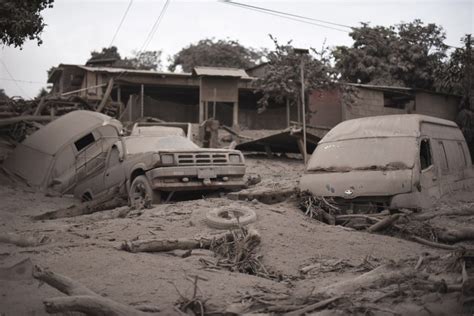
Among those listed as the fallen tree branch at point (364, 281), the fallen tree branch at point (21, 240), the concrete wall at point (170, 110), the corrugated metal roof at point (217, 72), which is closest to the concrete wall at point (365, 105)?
the corrugated metal roof at point (217, 72)

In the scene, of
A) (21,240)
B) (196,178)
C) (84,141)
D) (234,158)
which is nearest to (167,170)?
(196,178)

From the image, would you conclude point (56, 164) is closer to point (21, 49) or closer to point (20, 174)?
point (20, 174)

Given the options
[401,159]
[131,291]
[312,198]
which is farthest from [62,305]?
[401,159]

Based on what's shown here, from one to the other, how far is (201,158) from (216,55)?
28274mm

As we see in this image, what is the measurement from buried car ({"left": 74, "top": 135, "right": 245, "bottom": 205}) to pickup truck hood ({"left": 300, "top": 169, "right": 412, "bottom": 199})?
200cm

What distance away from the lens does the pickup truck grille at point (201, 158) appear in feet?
30.6

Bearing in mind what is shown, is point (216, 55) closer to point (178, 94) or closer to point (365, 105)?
point (178, 94)

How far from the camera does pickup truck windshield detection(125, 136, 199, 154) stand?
10508mm

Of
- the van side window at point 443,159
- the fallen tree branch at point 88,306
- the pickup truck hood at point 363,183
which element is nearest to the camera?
the fallen tree branch at point 88,306

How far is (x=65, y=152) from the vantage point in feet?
42.8

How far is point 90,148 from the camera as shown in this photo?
12656 mm

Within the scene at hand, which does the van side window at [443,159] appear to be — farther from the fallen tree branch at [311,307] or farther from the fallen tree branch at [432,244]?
the fallen tree branch at [311,307]

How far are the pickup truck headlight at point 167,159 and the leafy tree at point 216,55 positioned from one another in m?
27.6

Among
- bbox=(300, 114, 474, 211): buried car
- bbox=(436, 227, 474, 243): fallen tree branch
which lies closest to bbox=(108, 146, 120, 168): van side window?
bbox=(300, 114, 474, 211): buried car
